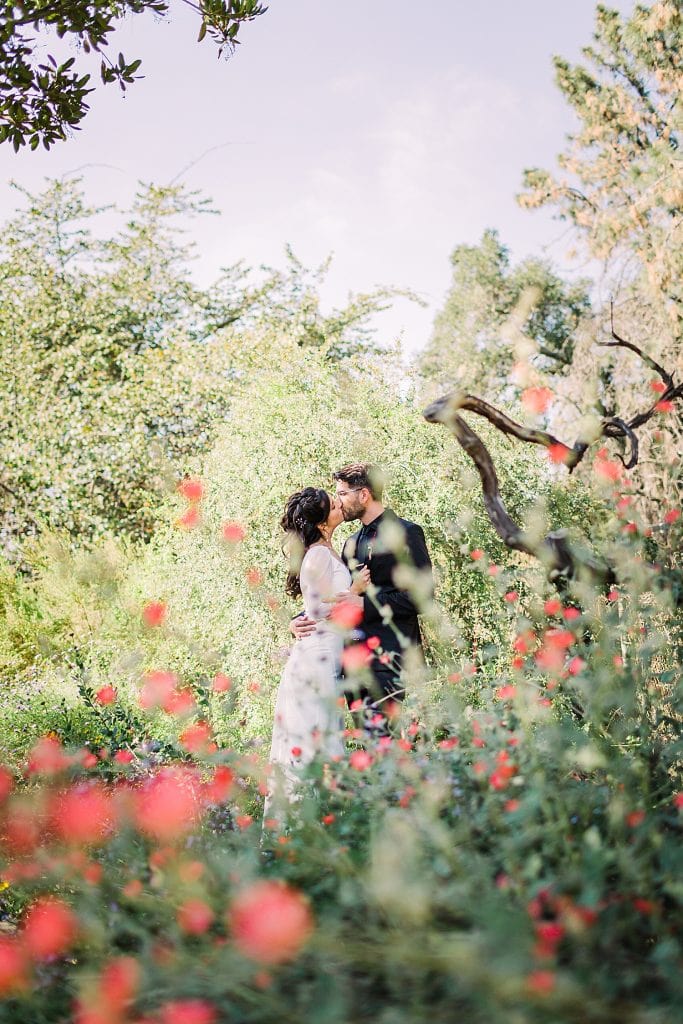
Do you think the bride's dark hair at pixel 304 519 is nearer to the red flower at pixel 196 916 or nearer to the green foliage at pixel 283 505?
the green foliage at pixel 283 505

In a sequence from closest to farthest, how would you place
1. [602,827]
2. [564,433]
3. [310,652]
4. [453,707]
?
[602,827]
[453,707]
[310,652]
[564,433]

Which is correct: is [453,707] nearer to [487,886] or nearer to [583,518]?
[487,886]

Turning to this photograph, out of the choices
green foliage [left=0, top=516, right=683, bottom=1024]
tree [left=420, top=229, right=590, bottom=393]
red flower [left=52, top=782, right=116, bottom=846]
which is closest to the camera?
green foliage [left=0, top=516, right=683, bottom=1024]

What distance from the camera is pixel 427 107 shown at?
654cm

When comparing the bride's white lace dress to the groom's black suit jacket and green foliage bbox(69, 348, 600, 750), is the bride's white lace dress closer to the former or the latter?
the groom's black suit jacket

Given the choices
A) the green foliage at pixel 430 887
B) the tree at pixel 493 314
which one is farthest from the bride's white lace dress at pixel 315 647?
the tree at pixel 493 314

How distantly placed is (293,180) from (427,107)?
2.32 m

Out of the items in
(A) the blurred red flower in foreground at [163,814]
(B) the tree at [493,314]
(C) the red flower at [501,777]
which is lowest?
(C) the red flower at [501,777]

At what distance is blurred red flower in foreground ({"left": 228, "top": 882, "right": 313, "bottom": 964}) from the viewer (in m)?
1.26

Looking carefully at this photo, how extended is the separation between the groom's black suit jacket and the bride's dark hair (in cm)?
25

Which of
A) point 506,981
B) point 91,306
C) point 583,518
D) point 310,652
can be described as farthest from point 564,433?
point 506,981

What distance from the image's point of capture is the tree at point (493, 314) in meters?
19.0

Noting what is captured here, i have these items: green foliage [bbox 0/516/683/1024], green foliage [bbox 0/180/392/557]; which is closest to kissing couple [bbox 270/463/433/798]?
green foliage [bbox 0/516/683/1024]

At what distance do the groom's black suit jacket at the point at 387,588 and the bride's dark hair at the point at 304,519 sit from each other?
25 centimetres
